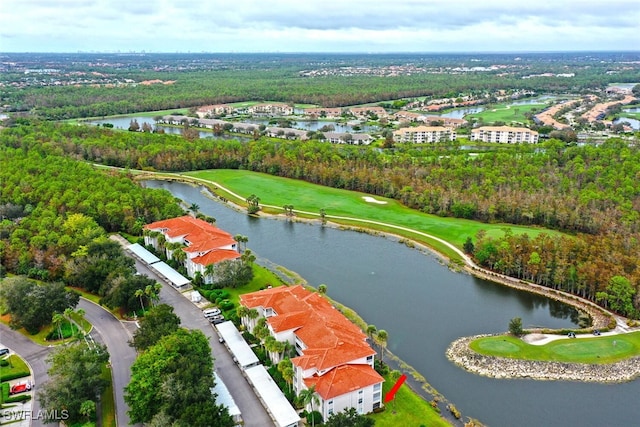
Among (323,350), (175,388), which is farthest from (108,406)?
(323,350)

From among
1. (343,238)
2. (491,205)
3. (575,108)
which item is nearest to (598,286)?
(491,205)

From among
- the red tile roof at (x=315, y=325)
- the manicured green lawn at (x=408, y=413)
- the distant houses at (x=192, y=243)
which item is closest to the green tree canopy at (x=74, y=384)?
the red tile roof at (x=315, y=325)

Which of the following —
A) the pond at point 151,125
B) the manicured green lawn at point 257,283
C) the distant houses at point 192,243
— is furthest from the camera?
the pond at point 151,125

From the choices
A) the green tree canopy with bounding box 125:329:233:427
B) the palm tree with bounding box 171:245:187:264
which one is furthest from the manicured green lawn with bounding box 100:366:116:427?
the palm tree with bounding box 171:245:187:264

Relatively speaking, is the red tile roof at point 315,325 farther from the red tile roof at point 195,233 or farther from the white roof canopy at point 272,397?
the red tile roof at point 195,233

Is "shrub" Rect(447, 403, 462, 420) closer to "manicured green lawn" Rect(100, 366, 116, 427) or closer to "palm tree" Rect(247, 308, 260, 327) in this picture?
"palm tree" Rect(247, 308, 260, 327)

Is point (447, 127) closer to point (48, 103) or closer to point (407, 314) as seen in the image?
point (407, 314)

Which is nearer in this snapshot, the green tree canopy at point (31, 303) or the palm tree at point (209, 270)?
the green tree canopy at point (31, 303)
